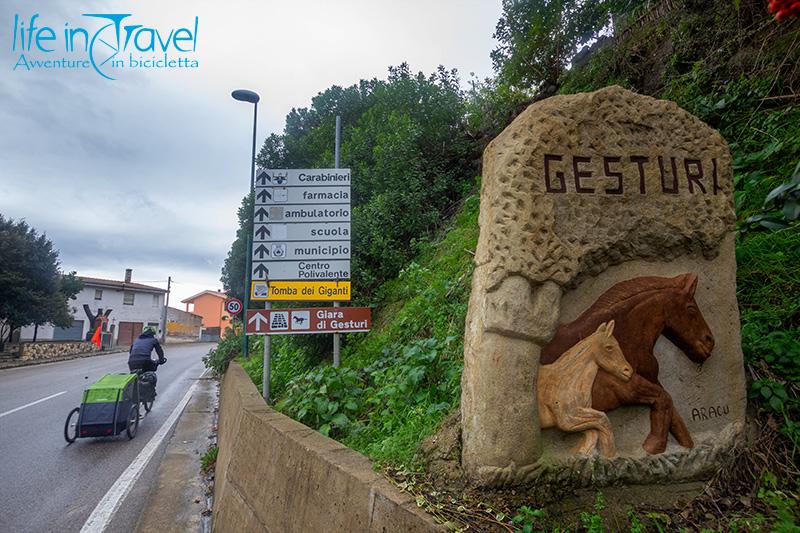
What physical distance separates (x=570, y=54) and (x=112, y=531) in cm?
938

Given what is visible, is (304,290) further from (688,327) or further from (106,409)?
(688,327)

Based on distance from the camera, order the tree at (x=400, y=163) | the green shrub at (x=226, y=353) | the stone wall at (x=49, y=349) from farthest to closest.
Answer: the stone wall at (x=49, y=349), the green shrub at (x=226, y=353), the tree at (x=400, y=163)

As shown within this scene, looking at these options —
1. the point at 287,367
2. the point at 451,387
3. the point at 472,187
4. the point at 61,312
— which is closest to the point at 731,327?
the point at 451,387

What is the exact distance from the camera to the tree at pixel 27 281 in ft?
71.1

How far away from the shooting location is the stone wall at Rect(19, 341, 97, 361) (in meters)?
20.6

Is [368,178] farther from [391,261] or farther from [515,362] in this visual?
[515,362]

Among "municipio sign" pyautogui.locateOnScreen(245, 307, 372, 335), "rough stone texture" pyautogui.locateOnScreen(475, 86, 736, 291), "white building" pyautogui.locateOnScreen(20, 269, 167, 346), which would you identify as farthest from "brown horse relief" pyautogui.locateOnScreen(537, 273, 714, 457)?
"white building" pyautogui.locateOnScreen(20, 269, 167, 346)

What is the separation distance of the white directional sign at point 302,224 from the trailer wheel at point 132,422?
12.9 ft

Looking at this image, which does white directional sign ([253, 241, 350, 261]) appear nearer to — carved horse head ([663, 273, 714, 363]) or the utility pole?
carved horse head ([663, 273, 714, 363])

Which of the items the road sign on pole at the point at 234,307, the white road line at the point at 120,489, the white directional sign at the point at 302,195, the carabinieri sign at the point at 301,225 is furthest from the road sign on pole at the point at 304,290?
the road sign on pole at the point at 234,307

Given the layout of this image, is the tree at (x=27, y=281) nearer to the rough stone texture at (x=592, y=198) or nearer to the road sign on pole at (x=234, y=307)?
the road sign on pole at (x=234, y=307)

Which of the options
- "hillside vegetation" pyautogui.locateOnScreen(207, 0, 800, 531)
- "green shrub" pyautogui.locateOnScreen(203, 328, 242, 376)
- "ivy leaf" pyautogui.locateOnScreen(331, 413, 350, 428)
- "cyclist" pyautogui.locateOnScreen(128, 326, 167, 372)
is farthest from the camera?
"green shrub" pyautogui.locateOnScreen(203, 328, 242, 376)

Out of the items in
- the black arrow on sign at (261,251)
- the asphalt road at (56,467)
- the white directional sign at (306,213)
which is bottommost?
the asphalt road at (56,467)

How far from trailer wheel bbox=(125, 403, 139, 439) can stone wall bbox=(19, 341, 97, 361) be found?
699 inches
